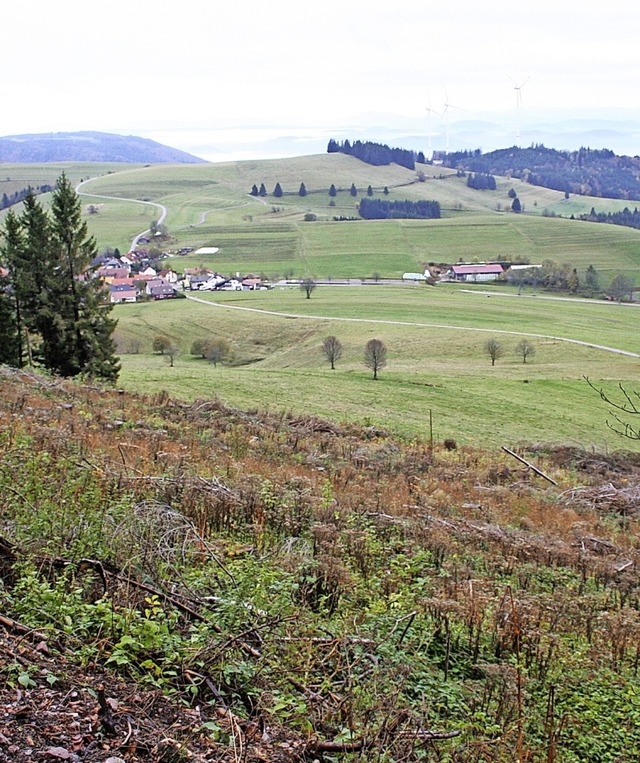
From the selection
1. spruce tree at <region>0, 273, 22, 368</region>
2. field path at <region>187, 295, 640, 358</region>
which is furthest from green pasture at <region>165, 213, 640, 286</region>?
spruce tree at <region>0, 273, 22, 368</region>

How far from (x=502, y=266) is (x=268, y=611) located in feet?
484

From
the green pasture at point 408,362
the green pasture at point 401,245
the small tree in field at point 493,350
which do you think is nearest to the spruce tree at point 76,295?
the green pasture at point 408,362

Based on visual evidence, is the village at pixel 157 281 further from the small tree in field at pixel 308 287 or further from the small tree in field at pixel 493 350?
the small tree in field at pixel 493 350

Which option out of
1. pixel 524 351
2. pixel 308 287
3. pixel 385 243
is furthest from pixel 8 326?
pixel 385 243

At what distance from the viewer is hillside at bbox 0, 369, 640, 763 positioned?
4668 mm

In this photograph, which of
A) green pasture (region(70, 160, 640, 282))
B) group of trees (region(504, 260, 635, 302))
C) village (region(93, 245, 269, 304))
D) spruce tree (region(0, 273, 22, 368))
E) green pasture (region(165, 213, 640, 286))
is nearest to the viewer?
spruce tree (region(0, 273, 22, 368))

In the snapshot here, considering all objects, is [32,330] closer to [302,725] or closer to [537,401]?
[537,401]

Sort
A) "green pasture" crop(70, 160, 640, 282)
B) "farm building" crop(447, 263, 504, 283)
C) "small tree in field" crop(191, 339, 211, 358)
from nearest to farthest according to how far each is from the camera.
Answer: "small tree in field" crop(191, 339, 211, 358) → "farm building" crop(447, 263, 504, 283) → "green pasture" crop(70, 160, 640, 282)

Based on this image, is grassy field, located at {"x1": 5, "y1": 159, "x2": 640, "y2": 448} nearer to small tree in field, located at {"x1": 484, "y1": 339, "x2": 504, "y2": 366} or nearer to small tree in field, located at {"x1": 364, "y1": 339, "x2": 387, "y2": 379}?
small tree in field, located at {"x1": 484, "y1": 339, "x2": 504, "y2": 366}

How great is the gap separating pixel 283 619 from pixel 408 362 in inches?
2351

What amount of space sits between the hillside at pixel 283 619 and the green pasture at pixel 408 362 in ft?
42.9

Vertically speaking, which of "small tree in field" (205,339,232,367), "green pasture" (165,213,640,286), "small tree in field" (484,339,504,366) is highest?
"green pasture" (165,213,640,286)

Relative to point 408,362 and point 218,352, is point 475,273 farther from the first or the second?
point 408,362

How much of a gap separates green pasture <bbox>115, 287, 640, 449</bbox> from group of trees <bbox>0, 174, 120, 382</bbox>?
10.8 feet
